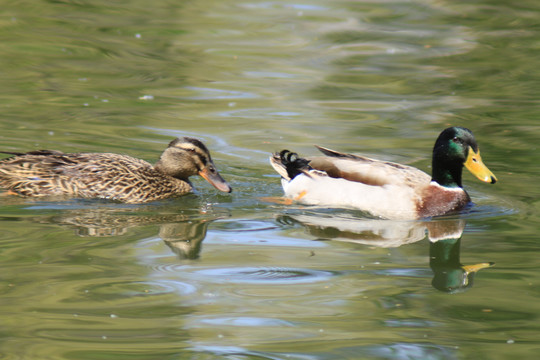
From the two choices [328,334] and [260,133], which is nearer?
[328,334]

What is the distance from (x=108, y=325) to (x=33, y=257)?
5.49 ft

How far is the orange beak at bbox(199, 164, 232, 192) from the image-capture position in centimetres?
948

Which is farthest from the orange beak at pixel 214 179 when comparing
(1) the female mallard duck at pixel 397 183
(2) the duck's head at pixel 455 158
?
(2) the duck's head at pixel 455 158

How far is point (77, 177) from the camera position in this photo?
9.36 meters

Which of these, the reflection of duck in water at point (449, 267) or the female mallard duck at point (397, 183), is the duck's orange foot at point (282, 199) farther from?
the reflection of duck in water at point (449, 267)

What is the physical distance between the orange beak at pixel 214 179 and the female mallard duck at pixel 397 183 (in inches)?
34.9

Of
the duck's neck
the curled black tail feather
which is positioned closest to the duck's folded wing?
the duck's neck

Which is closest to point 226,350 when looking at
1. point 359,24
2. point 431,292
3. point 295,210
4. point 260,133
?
point 431,292

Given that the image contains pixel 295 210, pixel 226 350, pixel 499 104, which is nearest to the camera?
pixel 226 350

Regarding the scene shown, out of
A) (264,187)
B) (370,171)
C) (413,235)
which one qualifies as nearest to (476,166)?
(370,171)

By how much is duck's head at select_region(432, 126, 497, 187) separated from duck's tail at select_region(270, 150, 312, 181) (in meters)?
1.46

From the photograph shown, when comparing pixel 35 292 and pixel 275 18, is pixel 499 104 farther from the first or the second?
pixel 35 292

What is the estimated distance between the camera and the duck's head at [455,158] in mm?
9414

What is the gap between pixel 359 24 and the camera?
19297mm
